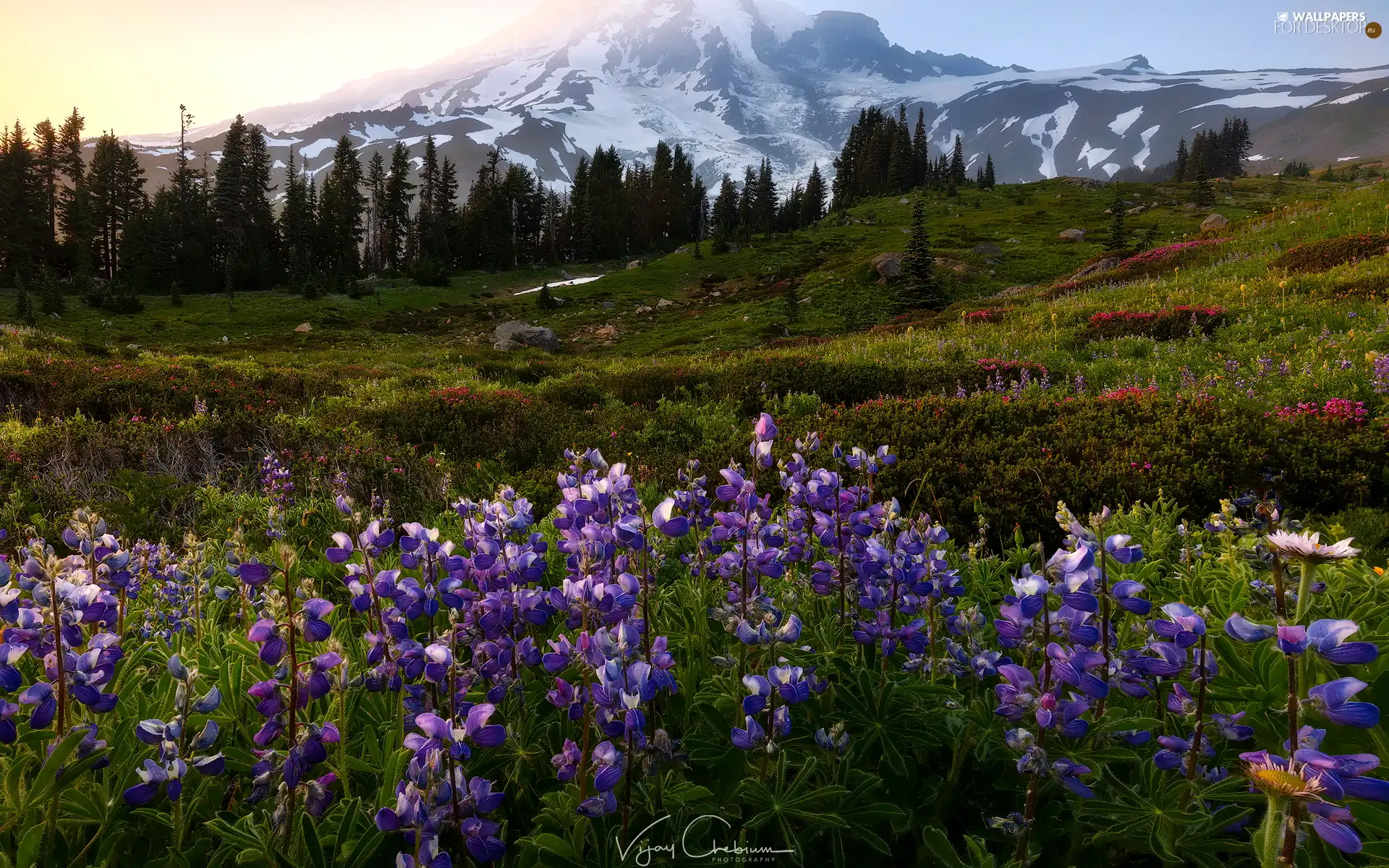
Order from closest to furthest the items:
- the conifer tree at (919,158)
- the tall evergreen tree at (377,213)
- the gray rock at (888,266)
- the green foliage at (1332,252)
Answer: the green foliage at (1332,252) < the gray rock at (888,266) < the tall evergreen tree at (377,213) < the conifer tree at (919,158)

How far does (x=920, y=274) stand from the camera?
32.6 meters

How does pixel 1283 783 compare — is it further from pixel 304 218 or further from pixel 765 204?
pixel 765 204

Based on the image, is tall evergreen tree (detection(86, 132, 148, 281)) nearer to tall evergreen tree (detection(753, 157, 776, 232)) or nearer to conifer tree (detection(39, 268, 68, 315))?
conifer tree (detection(39, 268, 68, 315))

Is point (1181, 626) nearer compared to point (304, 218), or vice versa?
point (1181, 626)

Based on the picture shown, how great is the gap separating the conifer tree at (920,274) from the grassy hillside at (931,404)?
15.3ft

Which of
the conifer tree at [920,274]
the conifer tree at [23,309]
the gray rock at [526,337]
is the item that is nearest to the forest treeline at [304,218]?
the conifer tree at [23,309]

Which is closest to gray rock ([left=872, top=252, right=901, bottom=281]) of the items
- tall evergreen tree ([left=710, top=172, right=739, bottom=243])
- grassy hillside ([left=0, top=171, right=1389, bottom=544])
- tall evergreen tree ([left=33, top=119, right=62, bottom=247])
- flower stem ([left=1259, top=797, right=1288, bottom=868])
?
grassy hillside ([left=0, top=171, right=1389, bottom=544])

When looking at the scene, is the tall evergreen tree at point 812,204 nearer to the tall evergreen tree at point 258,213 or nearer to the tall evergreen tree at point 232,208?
the tall evergreen tree at point 258,213

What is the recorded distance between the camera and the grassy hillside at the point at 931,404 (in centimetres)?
619

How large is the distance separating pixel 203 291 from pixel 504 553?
237 feet

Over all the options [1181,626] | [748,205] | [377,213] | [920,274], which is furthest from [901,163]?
[1181,626]

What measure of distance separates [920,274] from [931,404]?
86.9ft

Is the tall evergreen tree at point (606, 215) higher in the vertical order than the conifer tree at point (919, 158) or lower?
lower

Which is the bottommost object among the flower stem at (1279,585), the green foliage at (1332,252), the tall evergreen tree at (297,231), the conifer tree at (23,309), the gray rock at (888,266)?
the flower stem at (1279,585)
